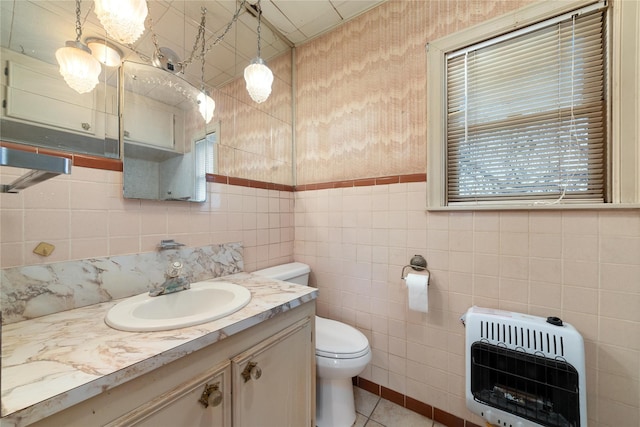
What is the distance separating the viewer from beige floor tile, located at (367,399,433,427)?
136 centimetres

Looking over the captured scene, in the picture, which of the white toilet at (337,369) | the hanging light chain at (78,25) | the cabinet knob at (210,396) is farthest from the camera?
the white toilet at (337,369)

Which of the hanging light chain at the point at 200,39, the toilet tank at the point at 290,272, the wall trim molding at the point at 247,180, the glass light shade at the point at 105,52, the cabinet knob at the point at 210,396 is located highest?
the hanging light chain at the point at 200,39

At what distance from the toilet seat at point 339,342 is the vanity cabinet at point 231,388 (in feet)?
0.54

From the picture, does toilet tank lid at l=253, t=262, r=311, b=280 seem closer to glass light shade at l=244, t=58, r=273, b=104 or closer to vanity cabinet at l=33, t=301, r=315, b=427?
vanity cabinet at l=33, t=301, r=315, b=427

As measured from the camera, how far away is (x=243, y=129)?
63.2 inches

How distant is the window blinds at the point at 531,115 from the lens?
3.57 ft

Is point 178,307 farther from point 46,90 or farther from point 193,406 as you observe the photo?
point 46,90

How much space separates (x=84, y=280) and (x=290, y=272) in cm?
98

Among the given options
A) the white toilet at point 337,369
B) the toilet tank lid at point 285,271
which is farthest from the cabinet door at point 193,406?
the toilet tank lid at point 285,271

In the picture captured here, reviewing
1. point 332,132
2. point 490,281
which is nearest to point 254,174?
point 332,132

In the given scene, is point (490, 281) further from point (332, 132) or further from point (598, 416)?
point (332, 132)

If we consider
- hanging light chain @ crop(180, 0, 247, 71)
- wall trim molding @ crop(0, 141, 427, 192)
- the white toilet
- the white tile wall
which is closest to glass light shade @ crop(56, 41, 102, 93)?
wall trim molding @ crop(0, 141, 427, 192)

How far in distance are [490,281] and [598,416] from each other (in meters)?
0.63

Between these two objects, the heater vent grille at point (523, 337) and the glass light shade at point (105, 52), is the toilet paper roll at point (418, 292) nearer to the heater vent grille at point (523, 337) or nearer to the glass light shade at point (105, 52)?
the heater vent grille at point (523, 337)
